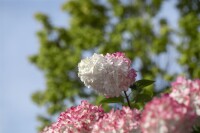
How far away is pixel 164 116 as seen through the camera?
2.29m

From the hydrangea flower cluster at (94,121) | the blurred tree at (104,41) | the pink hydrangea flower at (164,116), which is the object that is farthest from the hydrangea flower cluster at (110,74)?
the blurred tree at (104,41)

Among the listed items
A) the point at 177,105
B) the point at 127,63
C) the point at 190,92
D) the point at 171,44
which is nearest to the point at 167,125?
the point at 177,105

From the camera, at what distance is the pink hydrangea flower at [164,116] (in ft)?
7.52

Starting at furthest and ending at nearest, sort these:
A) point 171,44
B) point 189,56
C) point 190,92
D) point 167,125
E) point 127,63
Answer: point 171,44 < point 189,56 < point 127,63 < point 190,92 < point 167,125

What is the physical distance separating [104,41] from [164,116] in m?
14.2

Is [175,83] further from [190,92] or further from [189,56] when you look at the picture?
[189,56]

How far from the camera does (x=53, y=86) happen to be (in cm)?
1658

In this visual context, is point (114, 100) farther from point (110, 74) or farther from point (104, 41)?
point (104, 41)

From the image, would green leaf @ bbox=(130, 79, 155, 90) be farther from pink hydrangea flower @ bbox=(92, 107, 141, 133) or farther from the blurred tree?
the blurred tree

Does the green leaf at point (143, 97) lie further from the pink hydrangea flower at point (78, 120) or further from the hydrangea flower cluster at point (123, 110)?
the pink hydrangea flower at point (78, 120)

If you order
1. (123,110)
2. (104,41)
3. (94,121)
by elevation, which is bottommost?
(123,110)

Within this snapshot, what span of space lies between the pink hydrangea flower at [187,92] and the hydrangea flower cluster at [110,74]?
761 millimetres

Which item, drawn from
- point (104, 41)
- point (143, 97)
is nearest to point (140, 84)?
point (143, 97)

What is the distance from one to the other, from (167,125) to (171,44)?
15.4 metres
